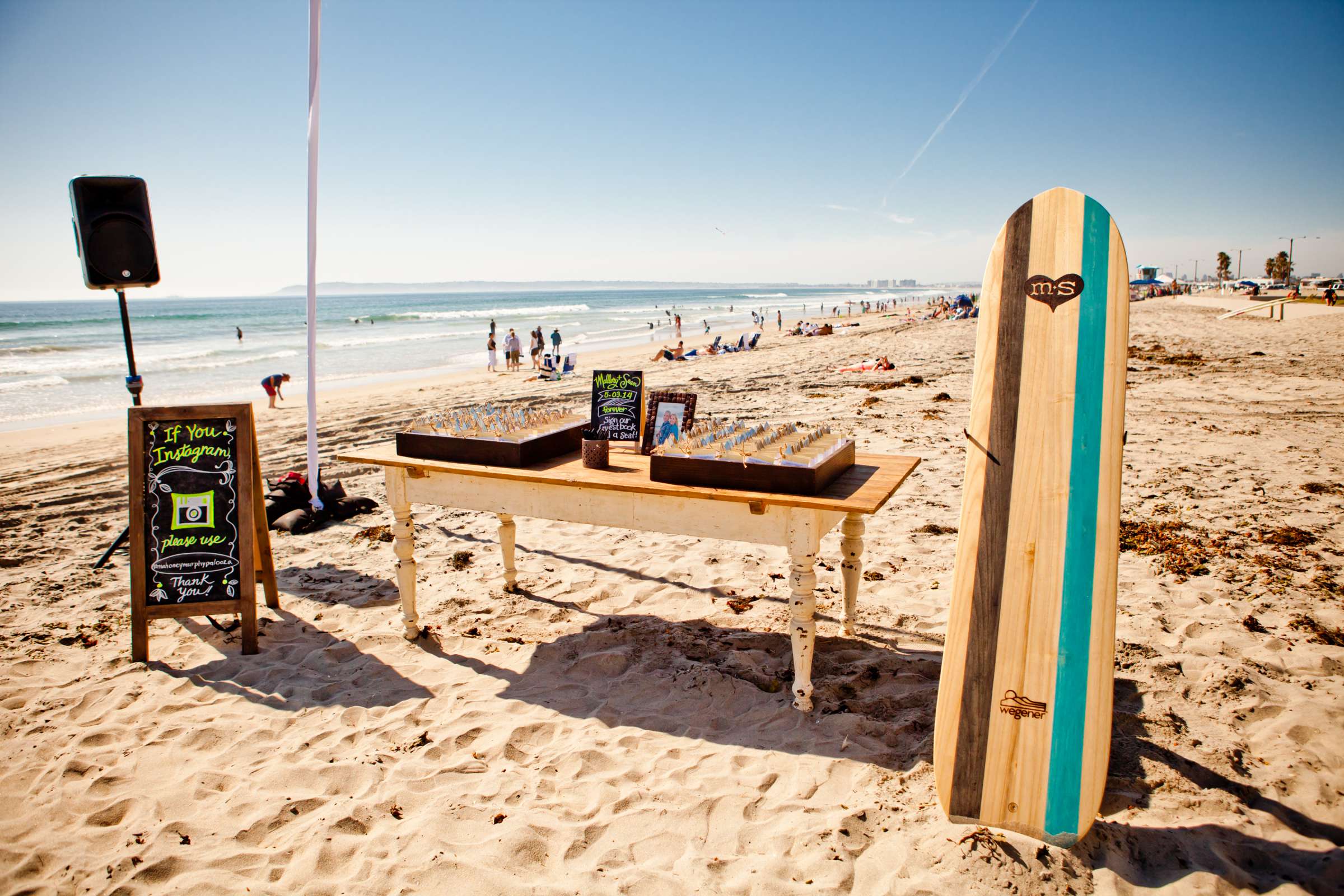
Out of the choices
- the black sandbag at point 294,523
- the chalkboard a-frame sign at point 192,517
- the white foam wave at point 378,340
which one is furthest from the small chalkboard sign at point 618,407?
the white foam wave at point 378,340

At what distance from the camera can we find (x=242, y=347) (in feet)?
101

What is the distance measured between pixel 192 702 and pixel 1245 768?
430cm

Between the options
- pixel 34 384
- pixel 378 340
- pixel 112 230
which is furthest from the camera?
pixel 378 340

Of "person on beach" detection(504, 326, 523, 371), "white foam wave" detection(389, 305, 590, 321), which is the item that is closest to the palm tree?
"white foam wave" detection(389, 305, 590, 321)

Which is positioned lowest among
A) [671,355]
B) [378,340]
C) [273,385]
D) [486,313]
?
[273,385]

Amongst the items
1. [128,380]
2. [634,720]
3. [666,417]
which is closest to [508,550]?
[666,417]

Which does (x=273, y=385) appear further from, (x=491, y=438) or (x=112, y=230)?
(x=491, y=438)

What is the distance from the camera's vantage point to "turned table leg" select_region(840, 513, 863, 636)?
354cm

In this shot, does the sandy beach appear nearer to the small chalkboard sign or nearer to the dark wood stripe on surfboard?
the dark wood stripe on surfboard

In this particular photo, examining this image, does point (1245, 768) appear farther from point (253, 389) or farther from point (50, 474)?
point (253, 389)

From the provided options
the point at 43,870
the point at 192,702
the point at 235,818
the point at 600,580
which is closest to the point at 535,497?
the point at 600,580

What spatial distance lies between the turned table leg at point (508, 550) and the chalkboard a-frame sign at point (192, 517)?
4.36ft

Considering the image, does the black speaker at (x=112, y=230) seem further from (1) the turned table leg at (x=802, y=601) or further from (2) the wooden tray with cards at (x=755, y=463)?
(1) the turned table leg at (x=802, y=601)

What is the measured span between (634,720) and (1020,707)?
5.01ft
